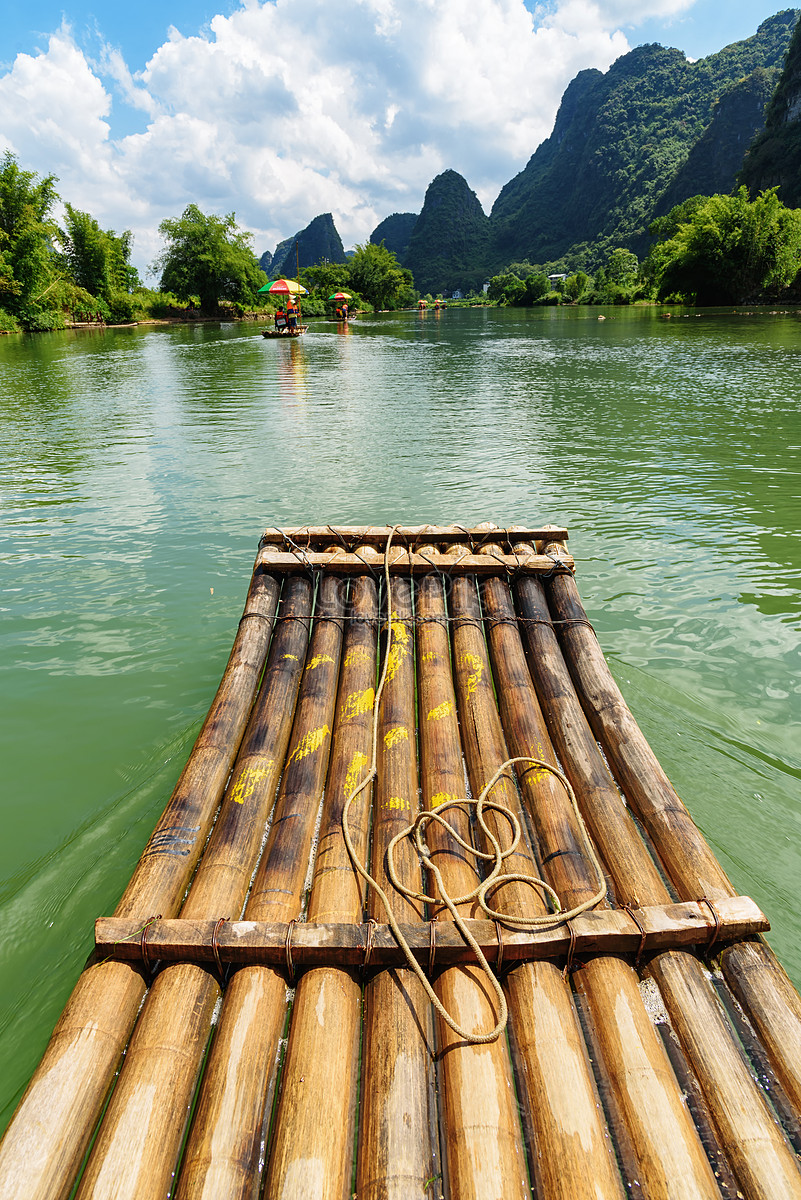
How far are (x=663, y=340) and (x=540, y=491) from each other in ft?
101

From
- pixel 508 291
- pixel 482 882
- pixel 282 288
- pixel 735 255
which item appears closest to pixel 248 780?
pixel 482 882

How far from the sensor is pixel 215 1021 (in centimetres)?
269

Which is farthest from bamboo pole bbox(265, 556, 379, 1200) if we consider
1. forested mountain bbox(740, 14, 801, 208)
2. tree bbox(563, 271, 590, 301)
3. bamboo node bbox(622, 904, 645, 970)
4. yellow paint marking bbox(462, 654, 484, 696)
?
tree bbox(563, 271, 590, 301)

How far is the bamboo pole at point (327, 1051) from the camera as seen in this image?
6.40 feet

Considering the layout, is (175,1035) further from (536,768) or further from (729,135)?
(729,135)

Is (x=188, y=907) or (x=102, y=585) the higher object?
(x=188, y=907)

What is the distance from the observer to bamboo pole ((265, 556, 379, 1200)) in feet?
6.40

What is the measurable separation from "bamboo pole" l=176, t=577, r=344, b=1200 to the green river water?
119 centimetres

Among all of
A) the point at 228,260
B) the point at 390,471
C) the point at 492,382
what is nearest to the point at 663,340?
the point at 492,382

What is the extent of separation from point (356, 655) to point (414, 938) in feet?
7.60

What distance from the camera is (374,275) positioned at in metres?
108

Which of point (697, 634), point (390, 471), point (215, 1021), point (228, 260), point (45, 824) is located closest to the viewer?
point (215, 1021)

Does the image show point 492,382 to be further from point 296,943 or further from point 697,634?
point 296,943

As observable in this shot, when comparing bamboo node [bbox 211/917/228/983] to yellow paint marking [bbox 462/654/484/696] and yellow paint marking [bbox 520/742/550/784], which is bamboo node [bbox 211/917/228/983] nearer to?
yellow paint marking [bbox 520/742/550/784]
